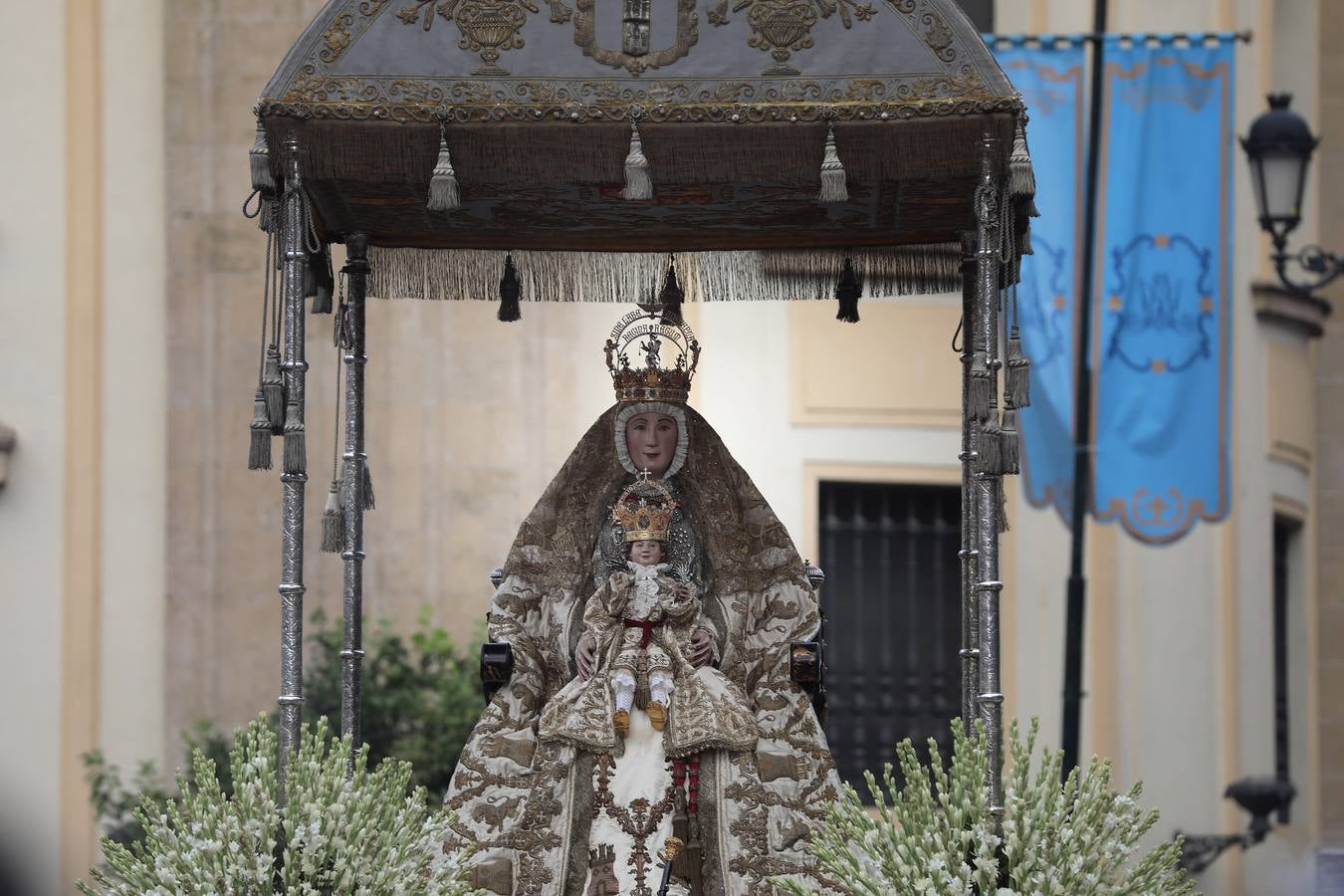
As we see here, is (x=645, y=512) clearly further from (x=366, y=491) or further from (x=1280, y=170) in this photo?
(x=1280, y=170)

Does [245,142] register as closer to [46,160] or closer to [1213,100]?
[46,160]

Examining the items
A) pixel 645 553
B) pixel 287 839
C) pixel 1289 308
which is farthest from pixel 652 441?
pixel 1289 308

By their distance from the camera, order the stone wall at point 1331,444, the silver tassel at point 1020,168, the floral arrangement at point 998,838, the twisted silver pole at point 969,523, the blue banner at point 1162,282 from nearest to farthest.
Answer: the floral arrangement at point 998,838 < the silver tassel at point 1020,168 < the twisted silver pole at point 969,523 < the blue banner at point 1162,282 < the stone wall at point 1331,444

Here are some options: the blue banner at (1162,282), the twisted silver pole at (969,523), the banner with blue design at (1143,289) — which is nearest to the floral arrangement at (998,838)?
the twisted silver pole at (969,523)

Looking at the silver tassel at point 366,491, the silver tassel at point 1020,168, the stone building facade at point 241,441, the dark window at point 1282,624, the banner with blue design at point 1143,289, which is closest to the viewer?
the silver tassel at point 1020,168

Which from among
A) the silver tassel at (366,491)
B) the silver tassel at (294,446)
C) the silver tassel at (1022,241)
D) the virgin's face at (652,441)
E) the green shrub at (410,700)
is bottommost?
the green shrub at (410,700)

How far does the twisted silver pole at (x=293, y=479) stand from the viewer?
9.52 meters

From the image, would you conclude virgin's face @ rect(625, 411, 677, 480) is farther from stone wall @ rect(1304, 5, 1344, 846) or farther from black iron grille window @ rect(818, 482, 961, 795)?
stone wall @ rect(1304, 5, 1344, 846)

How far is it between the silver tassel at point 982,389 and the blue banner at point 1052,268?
5.64m

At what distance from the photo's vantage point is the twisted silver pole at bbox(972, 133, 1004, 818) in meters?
9.48

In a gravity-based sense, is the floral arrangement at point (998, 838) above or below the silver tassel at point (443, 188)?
below

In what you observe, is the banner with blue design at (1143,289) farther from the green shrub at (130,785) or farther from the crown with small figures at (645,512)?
the crown with small figures at (645,512)

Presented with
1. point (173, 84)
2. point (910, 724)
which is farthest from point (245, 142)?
point (910, 724)

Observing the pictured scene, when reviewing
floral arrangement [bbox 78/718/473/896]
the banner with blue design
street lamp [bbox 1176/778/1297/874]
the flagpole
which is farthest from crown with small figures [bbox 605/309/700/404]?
street lamp [bbox 1176/778/1297/874]
